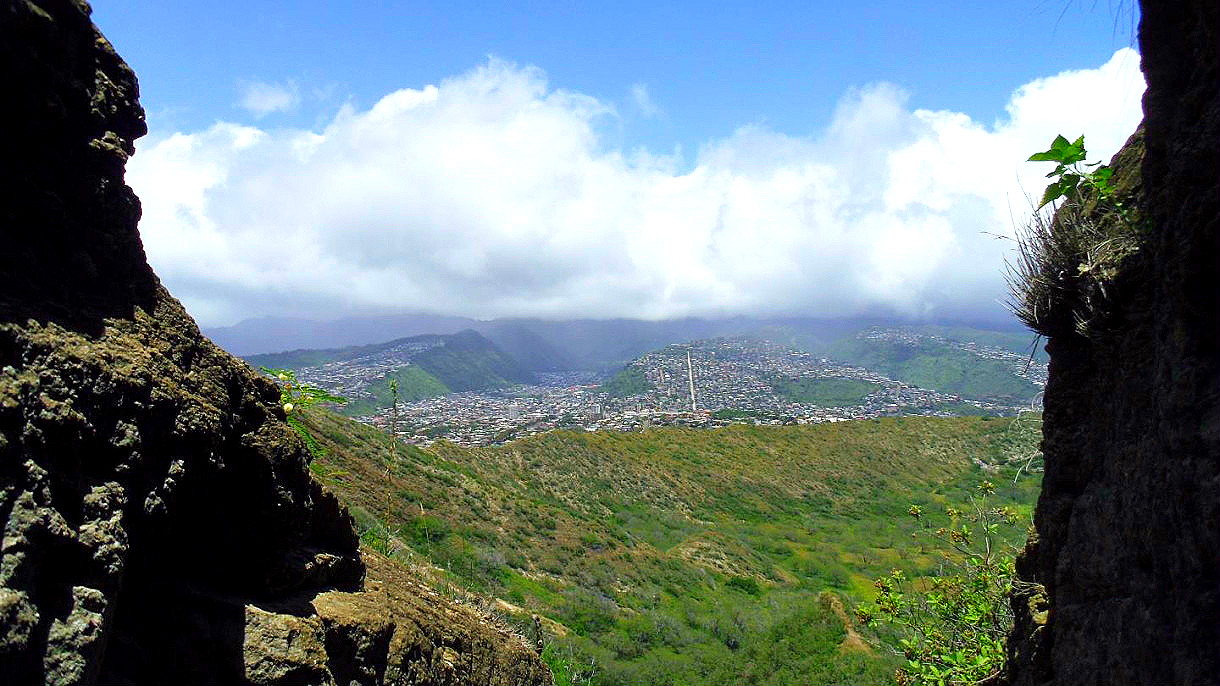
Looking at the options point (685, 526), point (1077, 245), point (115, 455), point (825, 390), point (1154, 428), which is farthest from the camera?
point (825, 390)

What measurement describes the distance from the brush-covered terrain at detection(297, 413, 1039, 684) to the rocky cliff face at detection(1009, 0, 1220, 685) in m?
1.05

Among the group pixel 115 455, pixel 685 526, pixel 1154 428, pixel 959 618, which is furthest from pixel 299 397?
pixel 685 526

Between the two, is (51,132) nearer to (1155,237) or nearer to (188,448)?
(188,448)

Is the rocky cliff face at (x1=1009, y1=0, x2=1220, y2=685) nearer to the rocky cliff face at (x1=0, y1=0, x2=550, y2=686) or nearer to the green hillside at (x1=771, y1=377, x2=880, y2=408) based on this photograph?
the rocky cliff face at (x1=0, y1=0, x2=550, y2=686)

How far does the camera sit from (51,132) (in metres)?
3.03

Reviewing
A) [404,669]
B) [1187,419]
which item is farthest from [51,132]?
[1187,419]

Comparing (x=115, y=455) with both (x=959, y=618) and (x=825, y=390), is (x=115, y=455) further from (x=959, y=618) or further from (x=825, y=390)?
(x=825, y=390)

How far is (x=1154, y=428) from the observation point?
3348 mm

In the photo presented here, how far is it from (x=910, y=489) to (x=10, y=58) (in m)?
76.5

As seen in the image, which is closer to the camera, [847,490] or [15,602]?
[15,602]

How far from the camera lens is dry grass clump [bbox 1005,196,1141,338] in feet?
13.2

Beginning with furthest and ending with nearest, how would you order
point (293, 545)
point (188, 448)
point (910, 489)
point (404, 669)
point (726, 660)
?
point (910, 489) → point (726, 660) → point (404, 669) → point (293, 545) → point (188, 448)

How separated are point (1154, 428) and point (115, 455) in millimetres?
5192

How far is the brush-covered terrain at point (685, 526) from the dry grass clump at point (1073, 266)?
4.29 feet
